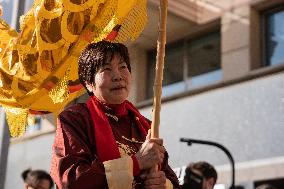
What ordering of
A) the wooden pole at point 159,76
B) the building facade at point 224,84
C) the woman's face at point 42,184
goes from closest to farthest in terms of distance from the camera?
the wooden pole at point 159,76 → the woman's face at point 42,184 → the building facade at point 224,84

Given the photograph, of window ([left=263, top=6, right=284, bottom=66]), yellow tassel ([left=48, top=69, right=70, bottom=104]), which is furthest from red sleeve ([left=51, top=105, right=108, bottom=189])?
window ([left=263, top=6, right=284, bottom=66])

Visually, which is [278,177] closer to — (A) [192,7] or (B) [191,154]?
(B) [191,154]

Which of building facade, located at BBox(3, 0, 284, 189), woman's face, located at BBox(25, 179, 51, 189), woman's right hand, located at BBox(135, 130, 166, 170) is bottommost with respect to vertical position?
woman's right hand, located at BBox(135, 130, 166, 170)

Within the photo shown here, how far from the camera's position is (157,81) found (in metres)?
2.57

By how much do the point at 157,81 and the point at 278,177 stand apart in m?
5.53

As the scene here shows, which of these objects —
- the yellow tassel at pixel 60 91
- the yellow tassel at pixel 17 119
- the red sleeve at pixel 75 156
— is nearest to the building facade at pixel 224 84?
the yellow tassel at pixel 17 119

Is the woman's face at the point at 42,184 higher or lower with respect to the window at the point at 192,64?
lower

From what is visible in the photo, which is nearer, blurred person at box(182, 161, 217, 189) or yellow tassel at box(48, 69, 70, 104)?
yellow tassel at box(48, 69, 70, 104)

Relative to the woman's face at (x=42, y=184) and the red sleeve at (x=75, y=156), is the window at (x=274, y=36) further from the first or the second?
the red sleeve at (x=75, y=156)

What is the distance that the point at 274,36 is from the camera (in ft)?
30.0

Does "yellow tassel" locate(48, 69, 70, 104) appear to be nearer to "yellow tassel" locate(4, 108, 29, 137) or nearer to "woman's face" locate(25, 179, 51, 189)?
"yellow tassel" locate(4, 108, 29, 137)

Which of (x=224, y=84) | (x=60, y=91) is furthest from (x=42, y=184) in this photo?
(x=224, y=84)

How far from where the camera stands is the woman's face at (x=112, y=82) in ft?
8.66

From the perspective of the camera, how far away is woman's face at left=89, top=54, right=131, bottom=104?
2.64 m
